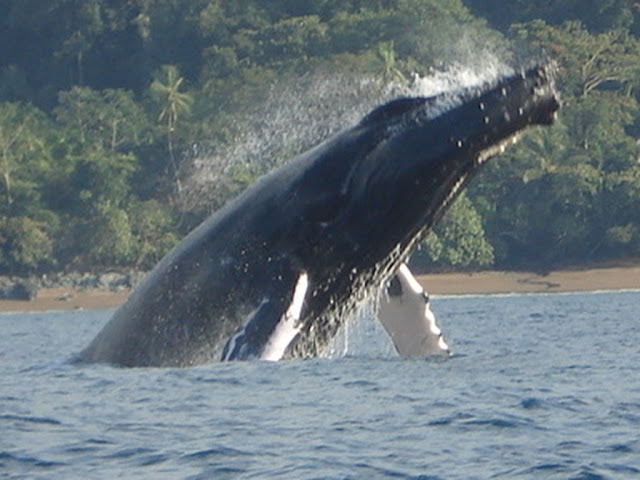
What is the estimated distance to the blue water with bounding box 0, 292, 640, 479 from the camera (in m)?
10.8

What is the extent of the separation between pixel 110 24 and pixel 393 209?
8923cm

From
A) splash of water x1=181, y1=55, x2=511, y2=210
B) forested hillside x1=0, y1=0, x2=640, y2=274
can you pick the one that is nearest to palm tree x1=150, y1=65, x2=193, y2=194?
forested hillside x1=0, y1=0, x2=640, y2=274

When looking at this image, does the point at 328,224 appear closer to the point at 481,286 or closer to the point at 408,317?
the point at 408,317

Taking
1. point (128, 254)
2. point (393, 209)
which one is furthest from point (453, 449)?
point (128, 254)

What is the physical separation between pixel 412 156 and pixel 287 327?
4.43 feet

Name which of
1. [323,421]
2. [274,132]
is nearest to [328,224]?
[323,421]

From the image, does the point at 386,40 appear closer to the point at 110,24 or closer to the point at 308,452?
the point at 110,24

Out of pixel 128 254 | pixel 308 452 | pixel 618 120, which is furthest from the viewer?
pixel 618 120

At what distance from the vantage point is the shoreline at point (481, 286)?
73.1m

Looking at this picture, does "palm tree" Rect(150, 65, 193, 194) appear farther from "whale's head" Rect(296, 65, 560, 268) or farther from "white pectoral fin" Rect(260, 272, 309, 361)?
"white pectoral fin" Rect(260, 272, 309, 361)

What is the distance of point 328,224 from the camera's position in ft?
39.1

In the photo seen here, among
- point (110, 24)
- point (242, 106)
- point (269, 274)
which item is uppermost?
point (110, 24)

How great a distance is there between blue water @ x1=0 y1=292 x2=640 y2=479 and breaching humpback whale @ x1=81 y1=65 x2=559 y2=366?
34cm

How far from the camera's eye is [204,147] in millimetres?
78000
